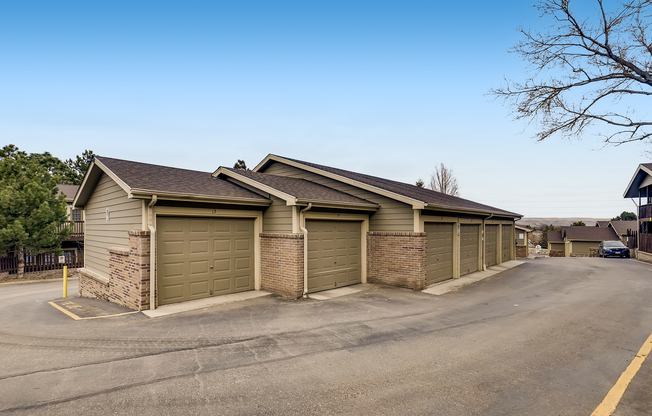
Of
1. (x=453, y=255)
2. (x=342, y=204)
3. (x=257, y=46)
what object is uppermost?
(x=257, y=46)

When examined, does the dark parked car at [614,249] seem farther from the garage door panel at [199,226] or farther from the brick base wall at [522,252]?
the garage door panel at [199,226]

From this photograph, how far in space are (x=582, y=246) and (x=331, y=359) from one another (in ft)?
187

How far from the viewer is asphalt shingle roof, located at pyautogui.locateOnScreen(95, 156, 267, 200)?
8.72 metres

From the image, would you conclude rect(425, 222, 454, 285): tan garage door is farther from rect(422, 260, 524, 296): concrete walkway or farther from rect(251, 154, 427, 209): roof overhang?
rect(251, 154, 427, 209): roof overhang

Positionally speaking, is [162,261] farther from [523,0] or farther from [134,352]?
[523,0]

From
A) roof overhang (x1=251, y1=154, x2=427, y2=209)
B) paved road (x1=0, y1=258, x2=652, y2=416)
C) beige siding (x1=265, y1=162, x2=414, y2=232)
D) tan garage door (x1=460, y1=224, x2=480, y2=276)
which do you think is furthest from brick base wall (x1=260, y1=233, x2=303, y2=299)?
tan garage door (x1=460, y1=224, x2=480, y2=276)

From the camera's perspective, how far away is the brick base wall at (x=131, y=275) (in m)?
8.27

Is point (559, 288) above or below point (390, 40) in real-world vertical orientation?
below

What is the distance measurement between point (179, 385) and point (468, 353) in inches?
185

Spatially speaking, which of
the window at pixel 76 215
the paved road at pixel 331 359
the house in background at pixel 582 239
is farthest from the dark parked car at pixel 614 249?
the window at pixel 76 215

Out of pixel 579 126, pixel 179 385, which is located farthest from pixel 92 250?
pixel 579 126

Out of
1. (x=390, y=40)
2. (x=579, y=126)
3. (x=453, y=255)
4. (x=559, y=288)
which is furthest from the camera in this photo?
(x=390, y=40)

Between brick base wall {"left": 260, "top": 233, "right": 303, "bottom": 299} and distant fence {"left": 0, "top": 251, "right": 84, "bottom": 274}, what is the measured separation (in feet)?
72.1

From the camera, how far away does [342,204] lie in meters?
11.0
